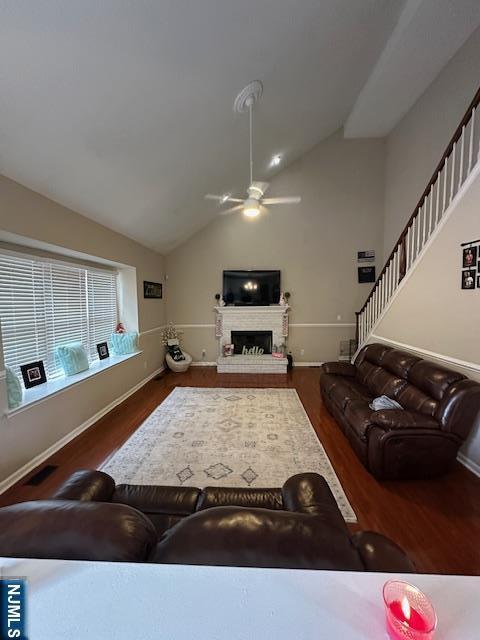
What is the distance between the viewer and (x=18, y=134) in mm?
1984

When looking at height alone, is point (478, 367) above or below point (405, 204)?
below

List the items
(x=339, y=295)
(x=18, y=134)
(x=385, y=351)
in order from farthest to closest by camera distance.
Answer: (x=339, y=295) → (x=385, y=351) → (x=18, y=134)

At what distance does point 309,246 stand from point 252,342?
253 centimetres

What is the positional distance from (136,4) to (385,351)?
13.0 ft

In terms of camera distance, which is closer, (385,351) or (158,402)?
(385,351)

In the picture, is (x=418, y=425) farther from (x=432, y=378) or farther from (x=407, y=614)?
(x=407, y=614)

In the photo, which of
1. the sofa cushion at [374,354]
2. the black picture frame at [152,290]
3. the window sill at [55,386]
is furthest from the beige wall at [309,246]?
the window sill at [55,386]

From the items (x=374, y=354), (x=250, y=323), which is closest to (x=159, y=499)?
(x=374, y=354)

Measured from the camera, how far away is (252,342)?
6266 millimetres

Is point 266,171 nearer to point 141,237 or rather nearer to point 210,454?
point 141,237

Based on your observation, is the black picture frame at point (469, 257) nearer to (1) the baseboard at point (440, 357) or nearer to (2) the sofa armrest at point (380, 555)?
(1) the baseboard at point (440, 357)

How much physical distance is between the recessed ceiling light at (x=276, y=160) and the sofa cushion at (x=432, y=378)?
168 inches

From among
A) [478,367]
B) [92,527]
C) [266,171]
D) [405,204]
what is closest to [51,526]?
[92,527]

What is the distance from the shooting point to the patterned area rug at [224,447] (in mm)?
2344
